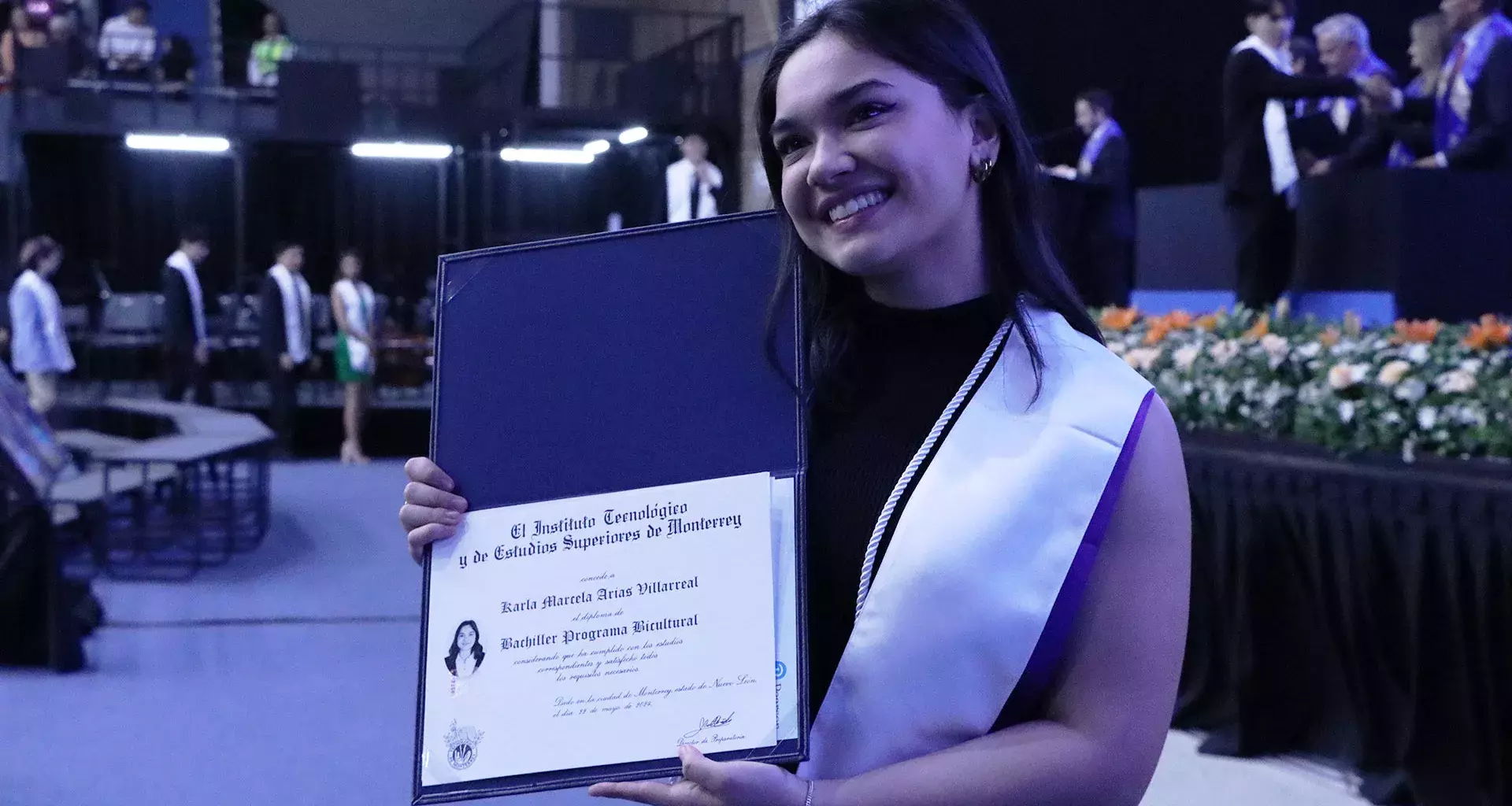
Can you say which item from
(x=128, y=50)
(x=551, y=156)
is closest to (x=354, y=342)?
(x=128, y=50)

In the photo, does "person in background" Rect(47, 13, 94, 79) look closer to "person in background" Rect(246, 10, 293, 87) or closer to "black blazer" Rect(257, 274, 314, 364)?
"person in background" Rect(246, 10, 293, 87)

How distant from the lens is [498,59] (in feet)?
57.0

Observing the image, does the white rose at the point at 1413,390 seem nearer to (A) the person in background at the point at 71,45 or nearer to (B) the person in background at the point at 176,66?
(B) the person in background at the point at 176,66

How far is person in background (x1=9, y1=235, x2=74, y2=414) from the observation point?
9359 millimetres

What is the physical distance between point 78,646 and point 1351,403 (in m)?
4.19

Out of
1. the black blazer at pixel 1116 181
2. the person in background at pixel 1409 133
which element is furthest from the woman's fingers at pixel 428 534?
the black blazer at pixel 1116 181

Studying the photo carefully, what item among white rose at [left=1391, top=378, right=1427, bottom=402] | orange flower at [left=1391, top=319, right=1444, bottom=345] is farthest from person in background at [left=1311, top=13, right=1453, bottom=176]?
white rose at [left=1391, top=378, right=1427, bottom=402]

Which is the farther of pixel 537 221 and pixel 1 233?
pixel 537 221

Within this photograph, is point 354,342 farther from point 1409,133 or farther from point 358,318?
point 1409,133

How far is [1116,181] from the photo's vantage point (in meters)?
8.26

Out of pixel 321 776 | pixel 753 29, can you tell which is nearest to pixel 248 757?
pixel 321 776

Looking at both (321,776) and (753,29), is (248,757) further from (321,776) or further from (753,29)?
(753,29)
